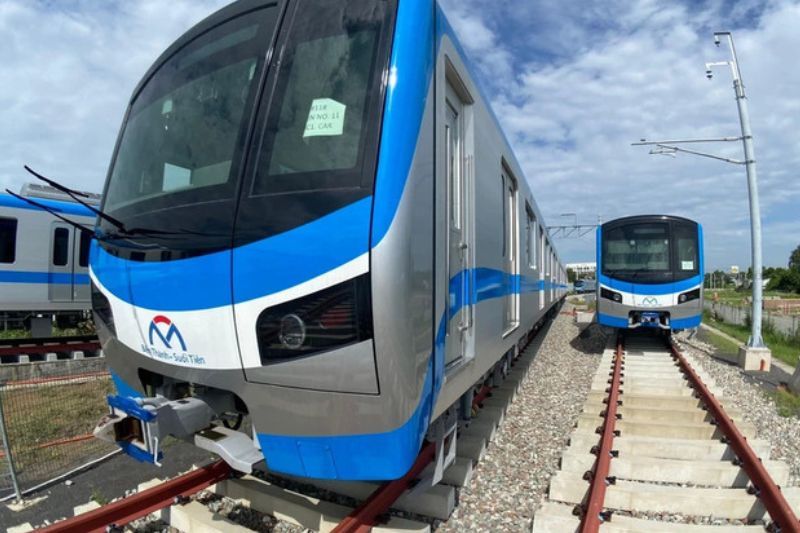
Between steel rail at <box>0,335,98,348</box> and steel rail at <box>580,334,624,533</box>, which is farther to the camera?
steel rail at <box>0,335,98,348</box>

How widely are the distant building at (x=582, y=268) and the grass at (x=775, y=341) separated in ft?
197

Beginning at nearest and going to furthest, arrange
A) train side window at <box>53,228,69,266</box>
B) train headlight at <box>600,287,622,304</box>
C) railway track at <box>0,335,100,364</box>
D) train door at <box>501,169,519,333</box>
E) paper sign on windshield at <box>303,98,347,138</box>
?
paper sign on windshield at <box>303,98,347,138</box>, train door at <box>501,169,519,333</box>, railway track at <box>0,335,100,364</box>, train headlight at <box>600,287,622,304</box>, train side window at <box>53,228,69,266</box>

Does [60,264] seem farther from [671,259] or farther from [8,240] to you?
[671,259]

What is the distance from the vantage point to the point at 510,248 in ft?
19.4

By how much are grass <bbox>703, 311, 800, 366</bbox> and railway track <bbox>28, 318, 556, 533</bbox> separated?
12.0m

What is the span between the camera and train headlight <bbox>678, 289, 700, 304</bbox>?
38.4 feet

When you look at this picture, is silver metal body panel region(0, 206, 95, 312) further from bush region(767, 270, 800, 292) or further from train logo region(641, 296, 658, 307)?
bush region(767, 270, 800, 292)

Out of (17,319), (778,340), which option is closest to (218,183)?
(17,319)

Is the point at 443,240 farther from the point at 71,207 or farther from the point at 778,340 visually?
the point at 778,340

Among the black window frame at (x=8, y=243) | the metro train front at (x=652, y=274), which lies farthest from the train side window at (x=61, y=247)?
the metro train front at (x=652, y=274)

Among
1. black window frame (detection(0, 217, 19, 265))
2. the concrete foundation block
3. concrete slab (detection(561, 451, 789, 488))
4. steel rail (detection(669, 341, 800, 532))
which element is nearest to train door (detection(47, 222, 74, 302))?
black window frame (detection(0, 217, 19, 265))

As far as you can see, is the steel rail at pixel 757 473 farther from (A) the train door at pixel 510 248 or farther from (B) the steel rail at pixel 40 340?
(B) the steel rail at pixel 40 340

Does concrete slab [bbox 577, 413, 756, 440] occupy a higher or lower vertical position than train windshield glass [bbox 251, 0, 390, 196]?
lower

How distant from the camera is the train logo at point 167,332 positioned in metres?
2.75
